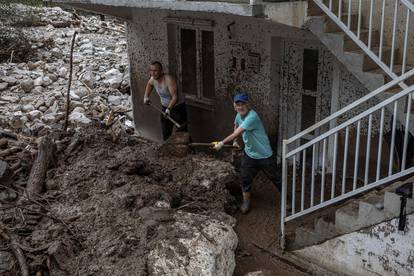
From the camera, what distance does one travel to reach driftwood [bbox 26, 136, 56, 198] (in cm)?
741

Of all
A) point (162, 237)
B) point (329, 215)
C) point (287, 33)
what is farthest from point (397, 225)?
point (287, 33)

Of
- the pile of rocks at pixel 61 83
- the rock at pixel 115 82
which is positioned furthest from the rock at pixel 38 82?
the rock at pixel 115 82

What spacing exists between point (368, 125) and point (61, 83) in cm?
1120

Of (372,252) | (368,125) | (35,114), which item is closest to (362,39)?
(368,125)

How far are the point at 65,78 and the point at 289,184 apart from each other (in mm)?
9864

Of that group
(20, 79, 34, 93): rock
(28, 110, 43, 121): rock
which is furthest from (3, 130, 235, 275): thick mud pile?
(20, 79, 34, 93): rock

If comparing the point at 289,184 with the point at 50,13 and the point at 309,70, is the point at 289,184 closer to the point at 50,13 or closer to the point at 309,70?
the point at 309,70

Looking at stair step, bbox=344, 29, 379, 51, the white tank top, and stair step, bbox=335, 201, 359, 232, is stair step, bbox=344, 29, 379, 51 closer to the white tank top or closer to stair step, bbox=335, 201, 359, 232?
stair step, bbox=335, 201, 359, 232

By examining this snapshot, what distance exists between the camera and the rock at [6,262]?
5.32 m

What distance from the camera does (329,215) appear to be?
5.96 metres

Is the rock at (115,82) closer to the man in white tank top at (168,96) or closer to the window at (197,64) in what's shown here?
the window at (197,64)

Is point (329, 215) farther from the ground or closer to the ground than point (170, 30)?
closer to the ground

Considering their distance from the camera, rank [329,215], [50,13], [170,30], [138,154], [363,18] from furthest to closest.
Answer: [50,13]
[170,30]
[138,154]
[363,18]
[329,215]

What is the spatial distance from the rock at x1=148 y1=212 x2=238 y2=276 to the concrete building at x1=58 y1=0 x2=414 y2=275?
113 cm
